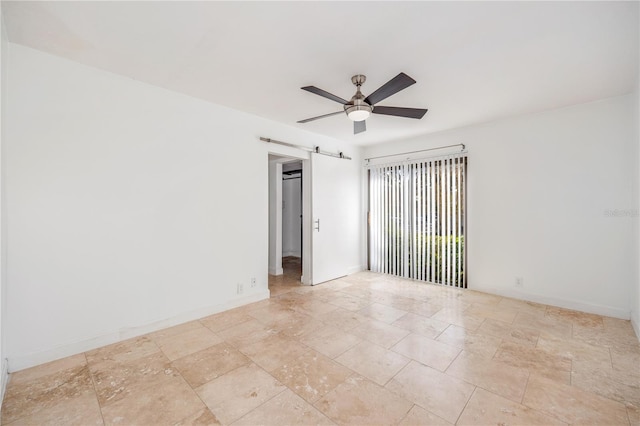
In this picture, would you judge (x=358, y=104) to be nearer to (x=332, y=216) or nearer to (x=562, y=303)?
(x=332, y=216)

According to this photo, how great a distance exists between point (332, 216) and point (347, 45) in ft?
10.1

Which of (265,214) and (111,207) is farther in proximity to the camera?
(265,214)

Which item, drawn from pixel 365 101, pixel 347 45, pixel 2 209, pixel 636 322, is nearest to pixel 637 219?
pixel 636 322

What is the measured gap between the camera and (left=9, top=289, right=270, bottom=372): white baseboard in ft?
7.23

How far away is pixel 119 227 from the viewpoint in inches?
105

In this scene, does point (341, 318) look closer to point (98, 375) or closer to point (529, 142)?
point (98, 375)

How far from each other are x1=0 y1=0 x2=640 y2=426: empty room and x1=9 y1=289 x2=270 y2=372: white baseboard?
0.02 meters

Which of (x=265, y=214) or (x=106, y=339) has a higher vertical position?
(x=265, y=214)

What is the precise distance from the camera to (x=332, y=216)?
491 centimetres

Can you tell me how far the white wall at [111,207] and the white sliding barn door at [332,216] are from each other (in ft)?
4.27

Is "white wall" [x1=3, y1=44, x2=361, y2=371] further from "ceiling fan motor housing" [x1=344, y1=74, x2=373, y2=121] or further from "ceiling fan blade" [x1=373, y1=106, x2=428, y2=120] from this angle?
"ceiling fan blade" [x1=373, y1=106, x2=428, y2=120]

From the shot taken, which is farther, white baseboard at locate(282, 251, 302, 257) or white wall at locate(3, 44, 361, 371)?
white baseboard at locate(282, 251, 302, 257)

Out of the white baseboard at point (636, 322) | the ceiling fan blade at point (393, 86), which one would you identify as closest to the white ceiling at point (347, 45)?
the ceiling fan blade at point (393, 86)

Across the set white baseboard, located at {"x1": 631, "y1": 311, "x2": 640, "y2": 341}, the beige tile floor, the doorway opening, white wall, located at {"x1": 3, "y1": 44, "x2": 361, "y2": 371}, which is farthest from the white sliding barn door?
white baseboard, located at {"x1": 631, "y1": 311, "x2": 640, "y2": 341}
